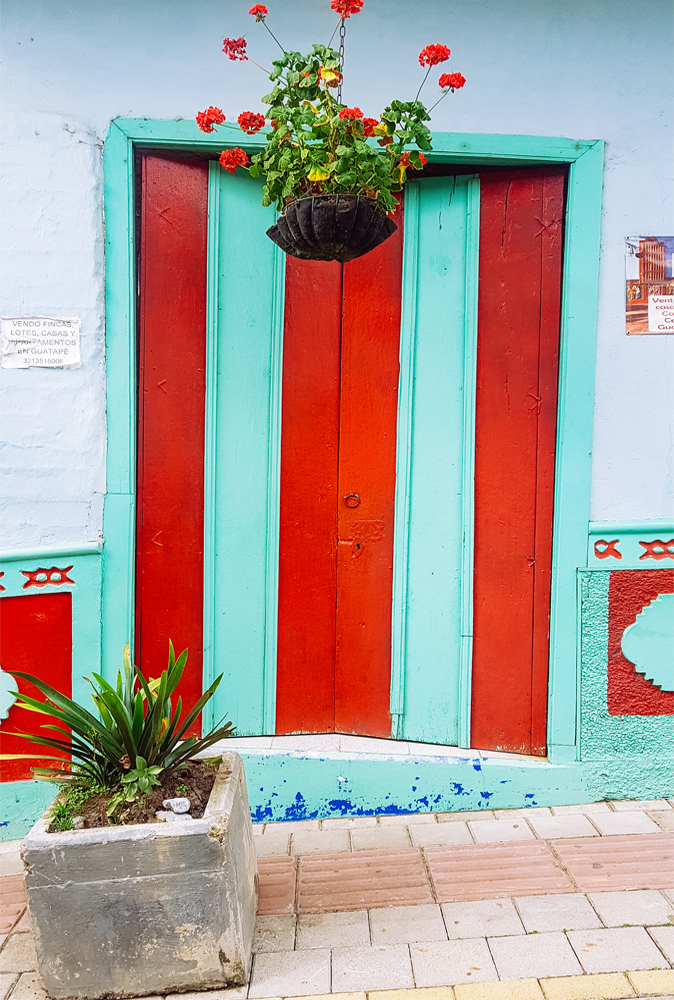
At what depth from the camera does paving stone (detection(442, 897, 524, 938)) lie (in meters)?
2.30

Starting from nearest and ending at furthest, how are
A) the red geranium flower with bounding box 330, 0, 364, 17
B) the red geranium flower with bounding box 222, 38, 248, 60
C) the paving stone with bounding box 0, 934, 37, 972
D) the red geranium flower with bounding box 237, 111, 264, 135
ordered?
the paving stone with bounding box 0, 934, 37, 972
the red geranium flower with bounding box 330, 0, 364, 17
the red geranium flower with bounding box 237, 111, 264, 135
the red geranium flower with bounding box 222, 38, 248, 60

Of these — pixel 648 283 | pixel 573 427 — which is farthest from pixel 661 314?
pixel 573 427

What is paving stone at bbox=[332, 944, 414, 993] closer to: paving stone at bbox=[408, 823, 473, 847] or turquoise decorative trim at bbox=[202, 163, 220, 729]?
paving stone at bbox=[408, 823, 473, 847]

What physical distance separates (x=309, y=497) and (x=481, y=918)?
→ 175cm

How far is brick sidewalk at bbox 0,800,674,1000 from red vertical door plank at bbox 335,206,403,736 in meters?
0.56

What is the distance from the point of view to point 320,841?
291 centimetres

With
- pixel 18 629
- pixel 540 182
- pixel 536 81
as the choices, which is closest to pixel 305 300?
pixel 540 182

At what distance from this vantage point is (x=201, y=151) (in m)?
3.01

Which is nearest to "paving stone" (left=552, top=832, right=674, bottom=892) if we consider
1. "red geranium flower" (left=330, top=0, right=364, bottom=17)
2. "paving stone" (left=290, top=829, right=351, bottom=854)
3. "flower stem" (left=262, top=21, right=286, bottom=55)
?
"paving stone" (left=290, top=829, right=351, bottom=854)

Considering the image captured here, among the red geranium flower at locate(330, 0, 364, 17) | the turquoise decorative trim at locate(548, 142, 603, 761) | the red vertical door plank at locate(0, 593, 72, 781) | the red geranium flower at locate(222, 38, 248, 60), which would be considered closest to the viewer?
the red geranium flower at locate(330, 0, 364, 17)

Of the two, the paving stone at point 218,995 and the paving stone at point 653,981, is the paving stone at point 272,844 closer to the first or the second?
the paving stone at point 218,995

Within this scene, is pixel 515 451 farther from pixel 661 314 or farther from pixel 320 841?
pixel 320 841

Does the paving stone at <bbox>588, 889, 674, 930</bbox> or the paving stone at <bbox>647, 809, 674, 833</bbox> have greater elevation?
the paving stone at <bbox>647, 809, 674, 833</bbox>

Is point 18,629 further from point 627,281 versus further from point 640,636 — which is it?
point 627,281
